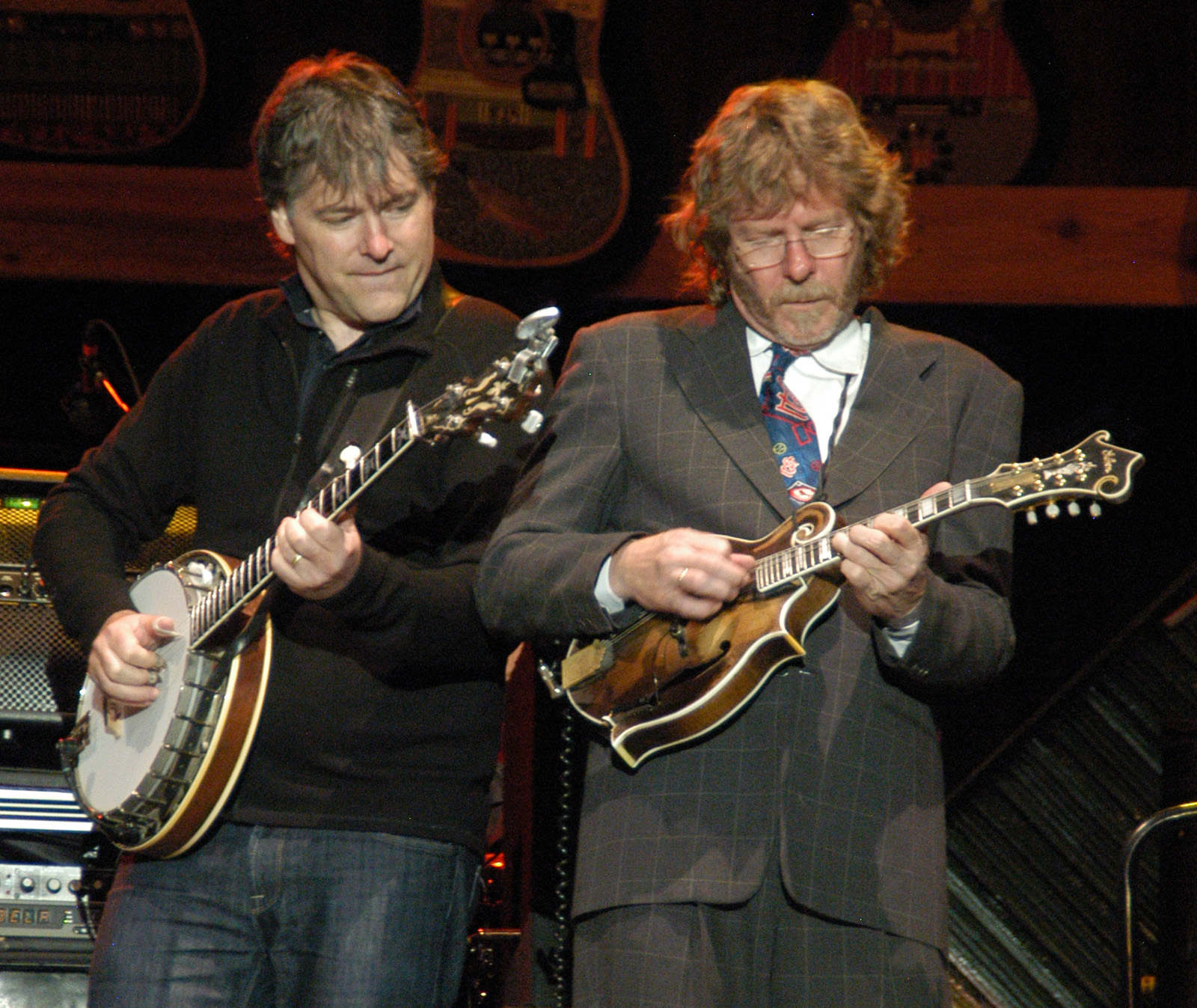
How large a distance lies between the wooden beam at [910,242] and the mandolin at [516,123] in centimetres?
31

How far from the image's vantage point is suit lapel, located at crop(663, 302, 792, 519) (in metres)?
2.50

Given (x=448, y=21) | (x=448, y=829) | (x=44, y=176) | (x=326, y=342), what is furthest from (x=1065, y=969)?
(x=44, y=176)

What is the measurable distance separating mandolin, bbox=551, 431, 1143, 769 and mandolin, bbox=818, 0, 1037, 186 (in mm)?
2497

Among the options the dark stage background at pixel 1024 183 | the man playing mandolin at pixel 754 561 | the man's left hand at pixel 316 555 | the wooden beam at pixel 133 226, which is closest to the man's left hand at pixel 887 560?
the man playing mandolin at pixel 754 561

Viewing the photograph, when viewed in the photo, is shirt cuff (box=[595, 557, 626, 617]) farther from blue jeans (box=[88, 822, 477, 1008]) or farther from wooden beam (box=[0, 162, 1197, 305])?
wooden beam (box=[0, 162, 1197, 305])

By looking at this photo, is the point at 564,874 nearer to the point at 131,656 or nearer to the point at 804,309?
the point at 131,656

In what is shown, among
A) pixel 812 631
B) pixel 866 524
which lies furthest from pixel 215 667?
pixel 866 524

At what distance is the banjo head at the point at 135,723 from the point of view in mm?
2719

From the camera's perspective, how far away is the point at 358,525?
2.75 m

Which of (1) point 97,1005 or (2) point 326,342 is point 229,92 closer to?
(2) point 326,342

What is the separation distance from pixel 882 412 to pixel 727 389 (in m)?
0.26

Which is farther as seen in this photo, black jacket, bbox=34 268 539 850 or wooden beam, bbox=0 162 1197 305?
wooden beam, bbox=0 162 1197 305

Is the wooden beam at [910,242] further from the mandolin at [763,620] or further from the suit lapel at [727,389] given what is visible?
the mandolin at [763,620]

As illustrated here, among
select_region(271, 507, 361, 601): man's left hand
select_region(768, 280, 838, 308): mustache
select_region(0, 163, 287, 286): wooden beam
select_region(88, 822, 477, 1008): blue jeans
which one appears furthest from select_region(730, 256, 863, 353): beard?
select_region(0, 163, 287, 286): wooden beam
